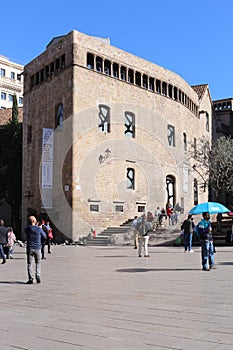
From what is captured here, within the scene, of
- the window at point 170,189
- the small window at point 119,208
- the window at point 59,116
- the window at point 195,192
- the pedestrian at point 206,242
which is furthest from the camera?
the window at point 195,192

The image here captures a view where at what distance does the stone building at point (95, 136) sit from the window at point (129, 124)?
0.24 feet

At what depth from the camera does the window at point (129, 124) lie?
107 ft

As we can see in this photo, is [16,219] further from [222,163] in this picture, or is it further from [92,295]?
[92,295]

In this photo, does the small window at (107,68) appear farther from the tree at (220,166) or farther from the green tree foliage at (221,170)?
the green tree foliage at (221,170)

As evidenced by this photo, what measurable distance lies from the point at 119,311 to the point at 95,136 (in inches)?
929

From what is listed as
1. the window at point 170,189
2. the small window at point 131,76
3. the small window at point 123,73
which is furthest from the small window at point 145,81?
the window at point 170,189

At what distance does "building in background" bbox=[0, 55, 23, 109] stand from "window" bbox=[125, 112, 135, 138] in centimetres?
5279

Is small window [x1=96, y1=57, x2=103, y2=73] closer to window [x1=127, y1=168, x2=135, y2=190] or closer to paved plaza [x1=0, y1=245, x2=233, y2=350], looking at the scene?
window [x1=127, y1=168, x2=135, y2=190]

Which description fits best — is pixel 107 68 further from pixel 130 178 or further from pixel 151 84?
pixel 130 178

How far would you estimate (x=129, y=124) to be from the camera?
32.8m

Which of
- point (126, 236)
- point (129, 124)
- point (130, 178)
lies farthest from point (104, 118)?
point (126, 236)

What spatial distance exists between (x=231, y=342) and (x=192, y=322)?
1.05m

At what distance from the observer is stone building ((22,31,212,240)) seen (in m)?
28.7

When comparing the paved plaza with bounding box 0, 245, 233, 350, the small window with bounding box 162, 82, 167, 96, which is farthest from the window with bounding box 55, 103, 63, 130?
the paved plaza with bounding box 0, 245, 233, 350
